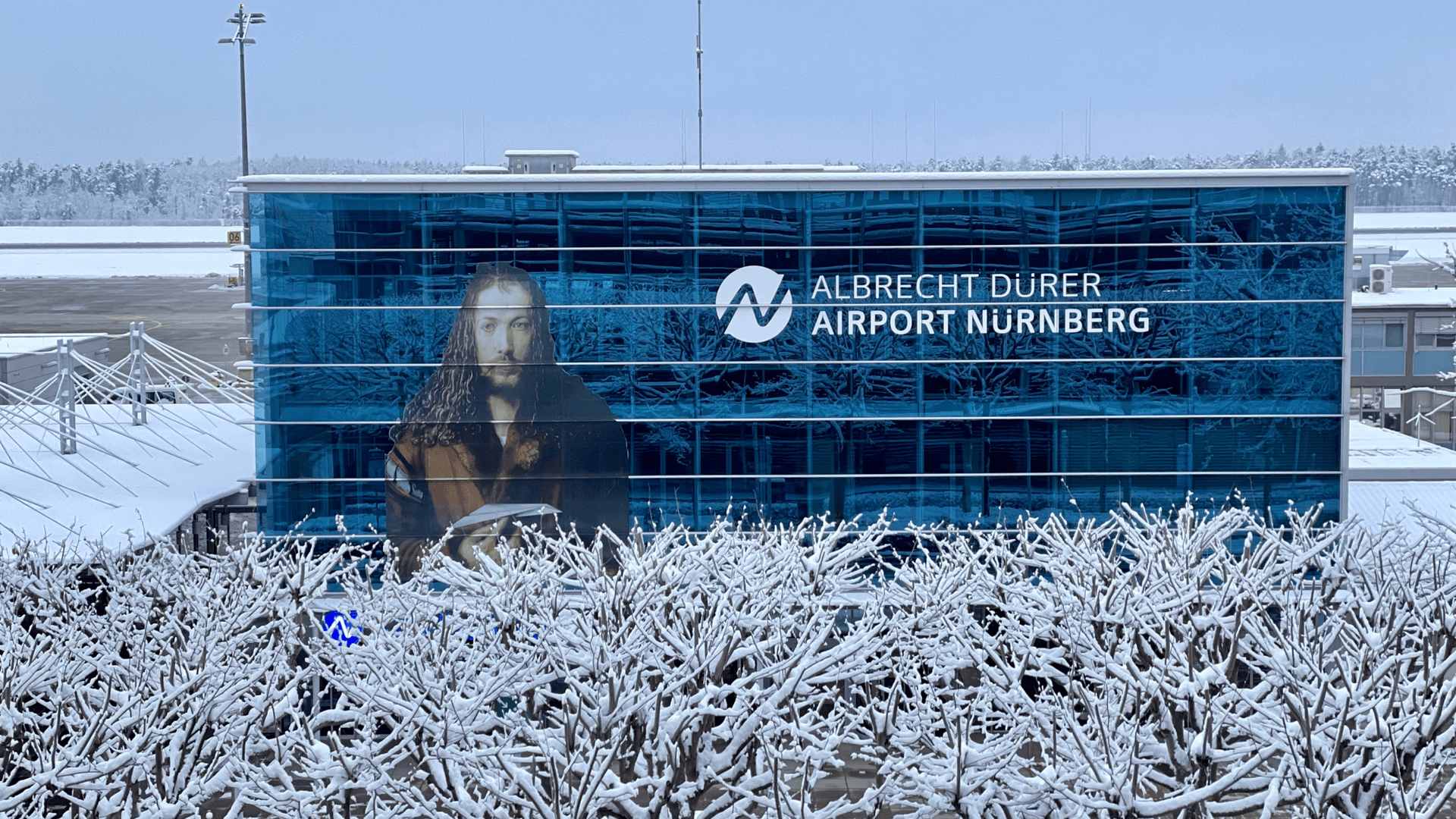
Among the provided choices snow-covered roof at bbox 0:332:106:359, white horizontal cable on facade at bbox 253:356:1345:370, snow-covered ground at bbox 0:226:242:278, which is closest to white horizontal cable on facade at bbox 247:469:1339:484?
white horizontal cable on facade at bbox 253:356:1345:370

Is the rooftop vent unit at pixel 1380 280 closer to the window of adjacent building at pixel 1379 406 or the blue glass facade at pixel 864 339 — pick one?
the window of adjacent building at pixel 1379 406

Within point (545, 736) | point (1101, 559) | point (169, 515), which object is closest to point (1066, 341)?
point (1101, 559)

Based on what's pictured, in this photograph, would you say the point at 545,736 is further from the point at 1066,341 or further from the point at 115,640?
the point at 1066,341

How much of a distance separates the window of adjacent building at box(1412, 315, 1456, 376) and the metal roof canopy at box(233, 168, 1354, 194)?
3327cm

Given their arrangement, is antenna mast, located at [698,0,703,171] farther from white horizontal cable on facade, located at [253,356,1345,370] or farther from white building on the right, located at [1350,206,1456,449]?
white building on the right, located at [1350,206,1456,449]

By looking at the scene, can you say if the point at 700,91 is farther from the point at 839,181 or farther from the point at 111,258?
the point at 111,258

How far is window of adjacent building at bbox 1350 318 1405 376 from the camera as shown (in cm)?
5941

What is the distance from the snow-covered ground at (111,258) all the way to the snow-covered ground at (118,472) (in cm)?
10393

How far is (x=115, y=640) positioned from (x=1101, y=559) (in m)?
14.8

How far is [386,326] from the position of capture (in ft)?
99.1

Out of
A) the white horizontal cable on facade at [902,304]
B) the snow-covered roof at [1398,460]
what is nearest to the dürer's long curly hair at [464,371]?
the white horizontal cable on facade at [902,304]

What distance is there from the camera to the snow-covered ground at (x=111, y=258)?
14638cm

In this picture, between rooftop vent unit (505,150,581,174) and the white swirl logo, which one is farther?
rooftop vent unit (505,150,581,174)

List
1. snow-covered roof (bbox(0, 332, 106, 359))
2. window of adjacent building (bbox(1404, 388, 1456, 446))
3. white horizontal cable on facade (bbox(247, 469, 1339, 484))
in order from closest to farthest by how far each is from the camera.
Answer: white horizontal cable on facade (bbox(247, 469, 1339, 484))
snow-covered roof (bbox(0, 332, 106, 359))
window of adjacent building (bbox(1404, 388, 1456, 446))
